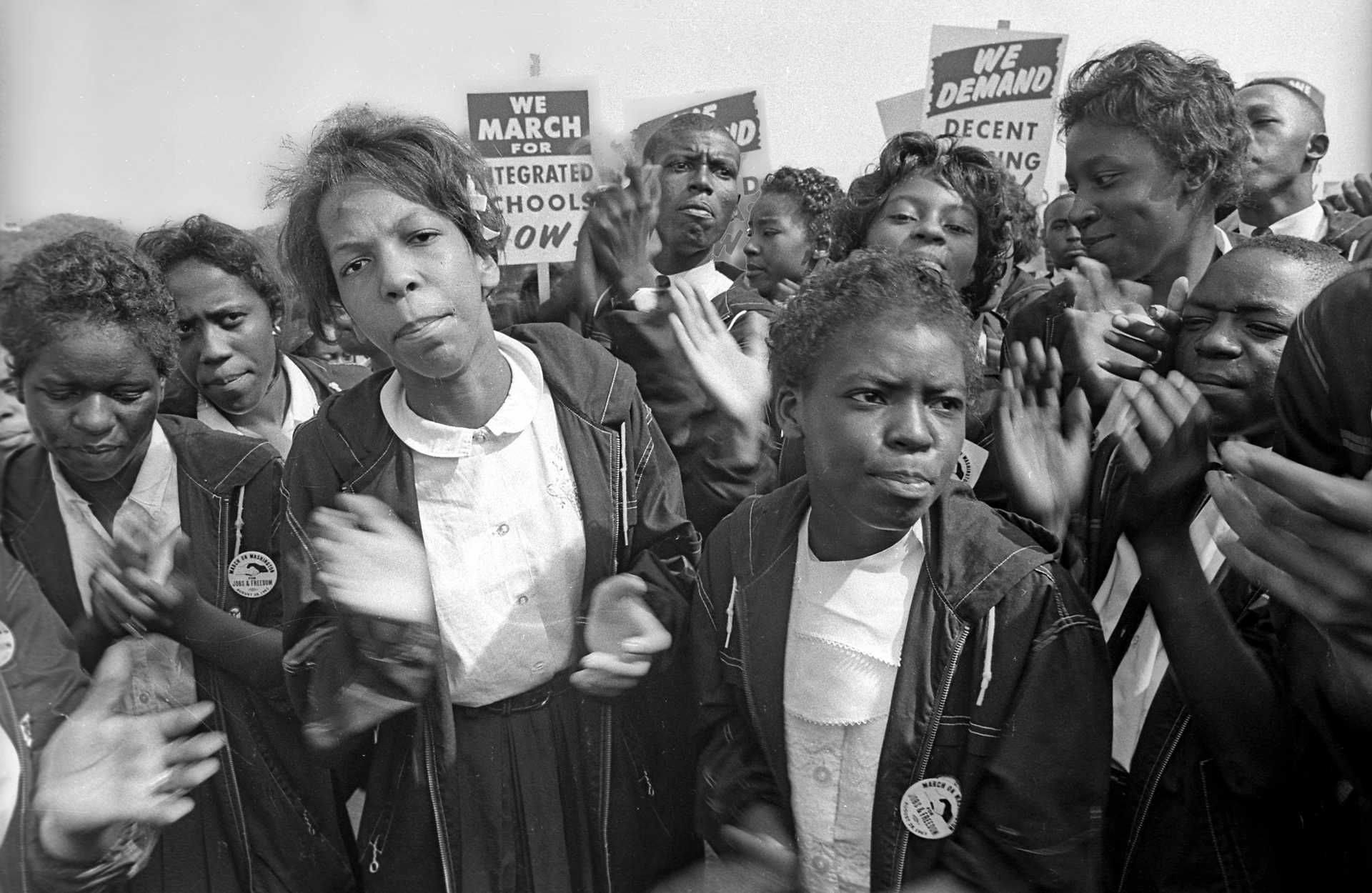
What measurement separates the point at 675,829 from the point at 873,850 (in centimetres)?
46

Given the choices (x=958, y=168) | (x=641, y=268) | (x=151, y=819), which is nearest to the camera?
(x=151, y=819)

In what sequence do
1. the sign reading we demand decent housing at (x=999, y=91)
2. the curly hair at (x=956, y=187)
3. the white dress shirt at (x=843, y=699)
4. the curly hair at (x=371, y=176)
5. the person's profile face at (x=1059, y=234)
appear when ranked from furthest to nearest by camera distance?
the person's profile face at (x=1059, y=234)
the sign reading we demand decent housing at (x=999, y=91)
the curly hair at (x=956, y=187)
the curly hair at (x=371, y=176)
the white dress shirt at (x=843, y=699)

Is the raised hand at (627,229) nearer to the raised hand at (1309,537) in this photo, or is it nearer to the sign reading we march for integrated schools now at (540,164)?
the sign reading we march for integrated schools now at (540,164)

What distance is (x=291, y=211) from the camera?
6.30ft

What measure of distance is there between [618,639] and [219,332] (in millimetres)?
1219

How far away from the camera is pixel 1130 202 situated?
2.22 meters

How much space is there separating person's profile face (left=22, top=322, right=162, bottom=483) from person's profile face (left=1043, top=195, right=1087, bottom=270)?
336 centimetres

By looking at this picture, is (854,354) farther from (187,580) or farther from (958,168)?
(187,580)

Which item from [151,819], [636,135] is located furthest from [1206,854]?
[636,135]

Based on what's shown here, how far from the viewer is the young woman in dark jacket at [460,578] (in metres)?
1.77

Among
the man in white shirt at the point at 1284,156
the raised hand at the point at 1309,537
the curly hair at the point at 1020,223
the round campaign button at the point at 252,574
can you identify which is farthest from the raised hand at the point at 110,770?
the man in white shirt at the point at 1284,156

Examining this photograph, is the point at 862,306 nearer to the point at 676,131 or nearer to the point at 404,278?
the point at 404,278

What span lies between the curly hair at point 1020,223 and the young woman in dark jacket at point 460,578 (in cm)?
119

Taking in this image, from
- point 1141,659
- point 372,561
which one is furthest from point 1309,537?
point 372,561
